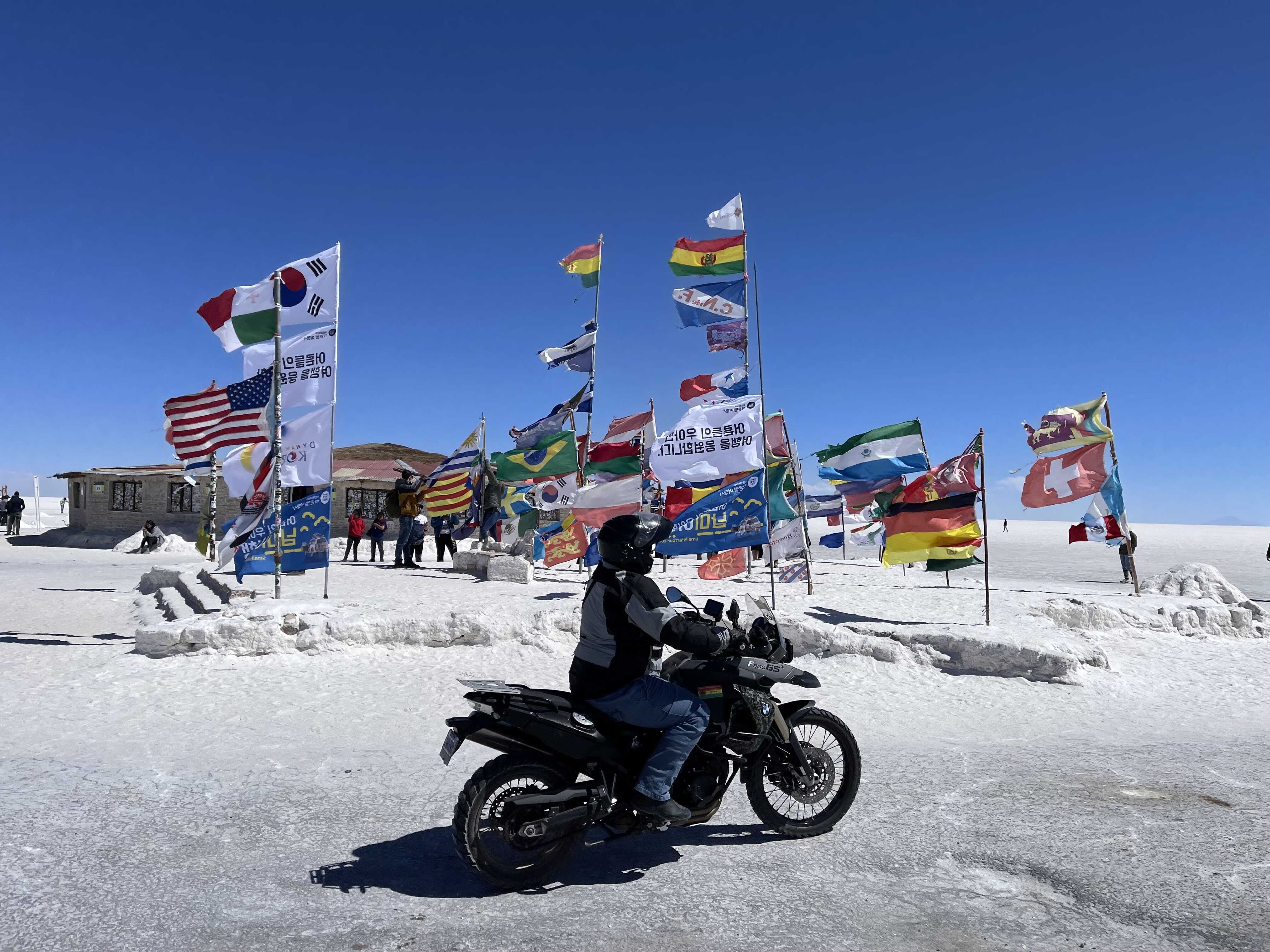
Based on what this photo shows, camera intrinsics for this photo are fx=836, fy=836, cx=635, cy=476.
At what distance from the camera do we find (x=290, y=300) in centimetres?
1170

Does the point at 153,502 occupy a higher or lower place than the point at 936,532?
higher

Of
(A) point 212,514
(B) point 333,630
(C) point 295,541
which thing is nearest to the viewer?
(B) point 333,630

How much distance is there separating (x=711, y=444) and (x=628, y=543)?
727 centimetres

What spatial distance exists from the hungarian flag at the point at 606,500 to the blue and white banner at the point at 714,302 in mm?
3045

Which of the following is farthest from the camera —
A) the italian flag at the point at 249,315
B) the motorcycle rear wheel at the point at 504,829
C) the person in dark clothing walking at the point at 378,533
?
the person in dark clothing walking at the point at 378,533

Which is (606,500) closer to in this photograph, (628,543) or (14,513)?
(628,543)

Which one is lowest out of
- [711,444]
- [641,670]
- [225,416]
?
[641,670]

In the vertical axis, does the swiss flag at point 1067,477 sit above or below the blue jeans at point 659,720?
above

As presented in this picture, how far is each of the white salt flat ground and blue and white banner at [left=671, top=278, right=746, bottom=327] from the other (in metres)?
6.43

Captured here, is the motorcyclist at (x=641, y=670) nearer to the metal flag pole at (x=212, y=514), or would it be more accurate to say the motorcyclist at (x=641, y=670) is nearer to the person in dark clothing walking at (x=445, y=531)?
the person in dark clothing walking at (x=445, y=531)

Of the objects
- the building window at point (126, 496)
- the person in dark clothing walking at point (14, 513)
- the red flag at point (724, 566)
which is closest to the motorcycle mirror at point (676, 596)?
the red flag at point (724, 566)

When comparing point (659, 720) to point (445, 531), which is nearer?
point (659, 720)

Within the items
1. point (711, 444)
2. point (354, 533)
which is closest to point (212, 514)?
point (354, 533)

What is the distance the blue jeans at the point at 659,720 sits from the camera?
13.3 ft
